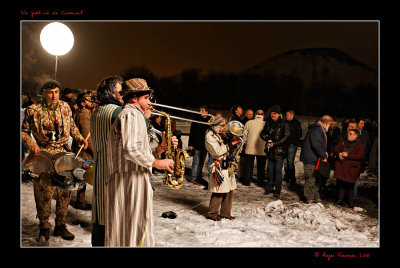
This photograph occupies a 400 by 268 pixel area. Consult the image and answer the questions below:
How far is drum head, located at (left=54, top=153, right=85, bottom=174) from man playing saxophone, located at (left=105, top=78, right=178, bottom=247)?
4.12 ft

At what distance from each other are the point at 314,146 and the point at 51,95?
182 inches

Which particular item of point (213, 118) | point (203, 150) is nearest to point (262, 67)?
point (203, 150)

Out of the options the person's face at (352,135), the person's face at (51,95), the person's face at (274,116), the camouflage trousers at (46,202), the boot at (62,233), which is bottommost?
the boot at (62,233)

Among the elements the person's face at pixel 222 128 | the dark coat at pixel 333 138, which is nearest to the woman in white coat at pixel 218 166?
the person's face at pixel 222 128

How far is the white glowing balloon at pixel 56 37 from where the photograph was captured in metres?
5.51

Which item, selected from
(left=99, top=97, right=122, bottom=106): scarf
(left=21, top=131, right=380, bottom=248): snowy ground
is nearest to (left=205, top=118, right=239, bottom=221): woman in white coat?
(left=21, top=131, right=380, bottom=248): snowy ground

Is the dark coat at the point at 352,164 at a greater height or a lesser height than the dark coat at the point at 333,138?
lesser

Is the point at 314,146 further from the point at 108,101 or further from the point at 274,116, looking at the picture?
the point at 108,101

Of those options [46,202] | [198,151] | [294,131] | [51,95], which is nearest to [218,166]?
[46,202]

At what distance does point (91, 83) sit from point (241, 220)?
4112 millimetres

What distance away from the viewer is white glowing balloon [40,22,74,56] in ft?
18.1

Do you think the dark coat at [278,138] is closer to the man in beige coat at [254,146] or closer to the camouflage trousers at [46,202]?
the man in beige coat at [254,146]

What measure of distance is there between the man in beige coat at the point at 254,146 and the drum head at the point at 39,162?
192 inches

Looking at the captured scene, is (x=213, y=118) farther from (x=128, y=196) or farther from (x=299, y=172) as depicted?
(x=299, y=172)
